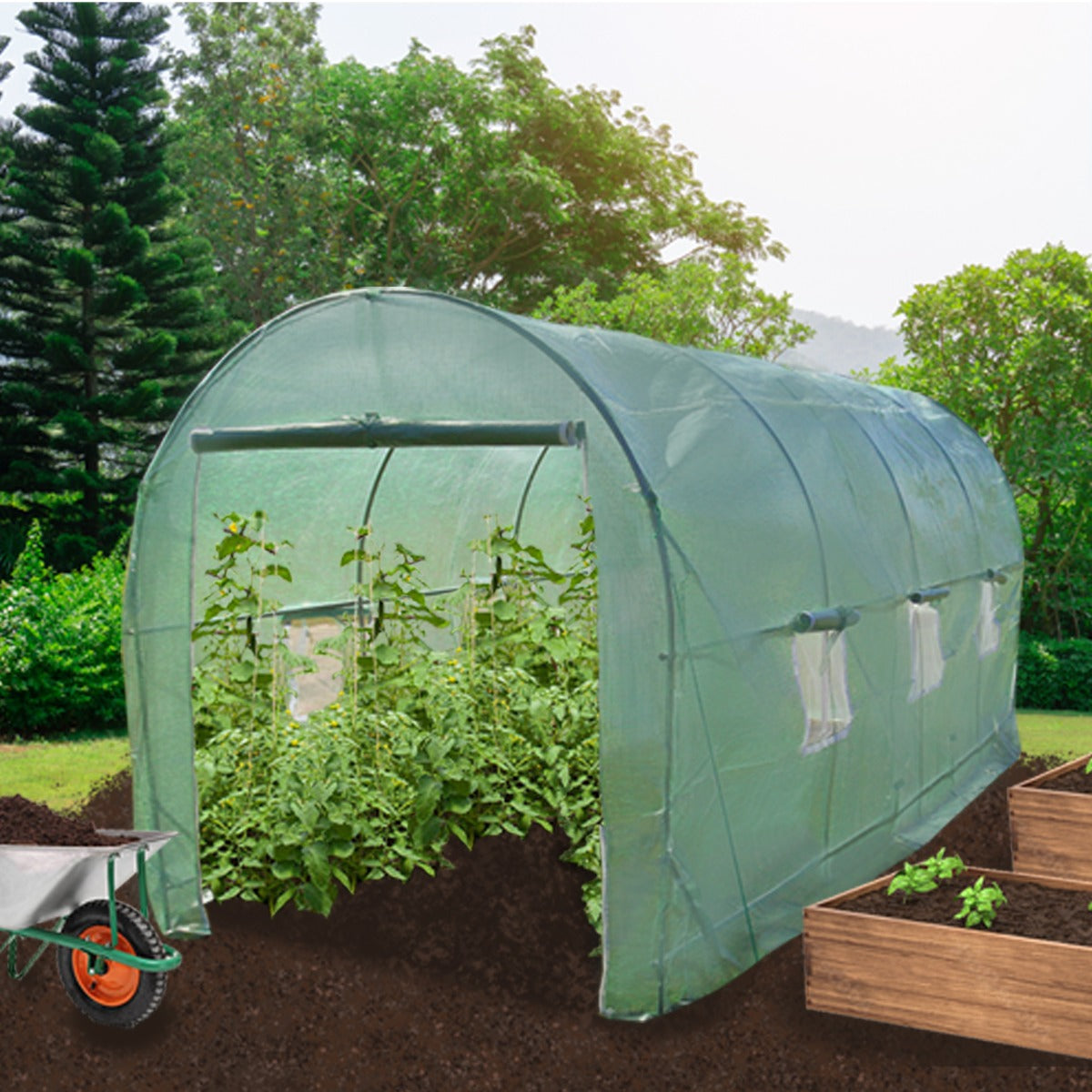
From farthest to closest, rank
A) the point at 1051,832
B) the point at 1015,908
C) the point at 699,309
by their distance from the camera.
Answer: the point at 699,309
the point at 1051,832
the point at 1015,908

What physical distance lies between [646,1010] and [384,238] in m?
20.1

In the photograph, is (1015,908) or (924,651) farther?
(924,651)

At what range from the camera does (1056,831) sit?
549 cm

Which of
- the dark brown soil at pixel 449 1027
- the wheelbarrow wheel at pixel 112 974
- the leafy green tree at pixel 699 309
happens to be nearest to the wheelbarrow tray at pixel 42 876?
the wheelbarrow wheel at pixel 112 974

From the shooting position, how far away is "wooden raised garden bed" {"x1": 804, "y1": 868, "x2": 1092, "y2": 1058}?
382cm

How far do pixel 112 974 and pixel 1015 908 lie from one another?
2.98 metres

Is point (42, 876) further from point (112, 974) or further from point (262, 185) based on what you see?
point (262, 185)

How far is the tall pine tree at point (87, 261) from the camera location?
1650cm

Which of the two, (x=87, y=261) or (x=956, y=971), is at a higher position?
(x=87, y=261)

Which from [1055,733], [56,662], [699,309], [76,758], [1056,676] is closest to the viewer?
[76,758]

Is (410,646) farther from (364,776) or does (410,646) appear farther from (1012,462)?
(1012,462)

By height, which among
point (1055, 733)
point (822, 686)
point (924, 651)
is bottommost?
point (1055, 733)

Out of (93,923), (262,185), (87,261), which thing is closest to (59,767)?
(93,923)

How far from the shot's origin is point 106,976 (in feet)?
14.1
